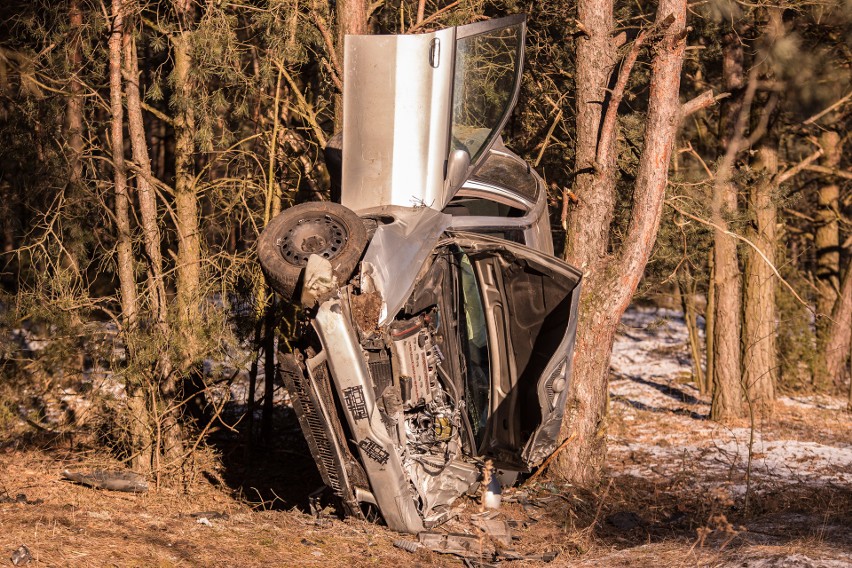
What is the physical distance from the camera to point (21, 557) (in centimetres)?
521

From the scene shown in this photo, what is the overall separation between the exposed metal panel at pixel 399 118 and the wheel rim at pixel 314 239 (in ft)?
2.39

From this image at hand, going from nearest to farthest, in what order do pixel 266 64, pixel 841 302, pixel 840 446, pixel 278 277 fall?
pixel 278 277 < pixel 266 64 < pixel 840 446 < pixel 841 302

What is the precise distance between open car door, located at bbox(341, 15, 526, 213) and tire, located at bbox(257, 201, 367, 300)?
660mm

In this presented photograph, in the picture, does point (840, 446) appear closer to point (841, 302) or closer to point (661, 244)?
point (661, 244)

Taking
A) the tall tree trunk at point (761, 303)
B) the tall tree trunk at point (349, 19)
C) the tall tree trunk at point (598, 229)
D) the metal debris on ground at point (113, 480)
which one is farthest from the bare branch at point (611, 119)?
the metal debris on ground at point (113, 480)

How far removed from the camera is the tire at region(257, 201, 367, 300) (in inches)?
235

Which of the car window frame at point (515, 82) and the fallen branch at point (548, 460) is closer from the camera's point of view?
the car window frame at point (515, 82)

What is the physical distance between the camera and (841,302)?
50.1 feet

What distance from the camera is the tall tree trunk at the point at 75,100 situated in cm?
862

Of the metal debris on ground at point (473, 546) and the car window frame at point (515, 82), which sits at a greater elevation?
the car window frame at point (515, 82)

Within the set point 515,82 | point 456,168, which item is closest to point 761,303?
point 515,82

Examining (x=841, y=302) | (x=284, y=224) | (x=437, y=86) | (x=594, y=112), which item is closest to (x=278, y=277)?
(x=284, y=224)

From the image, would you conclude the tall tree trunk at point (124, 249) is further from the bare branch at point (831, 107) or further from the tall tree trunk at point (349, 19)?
the bare branch at point (831, 107)

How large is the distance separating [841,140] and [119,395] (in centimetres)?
1246
